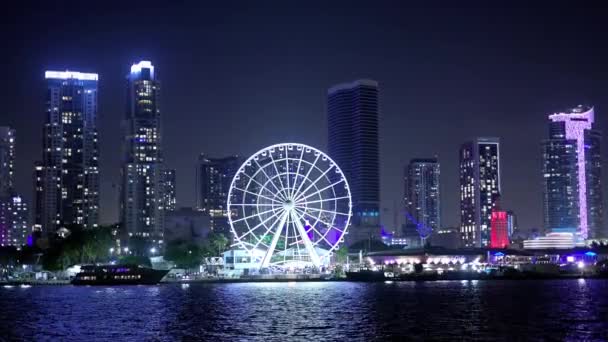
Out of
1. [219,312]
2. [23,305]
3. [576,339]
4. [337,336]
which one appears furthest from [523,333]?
[23,305]

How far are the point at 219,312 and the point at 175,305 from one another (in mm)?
14582

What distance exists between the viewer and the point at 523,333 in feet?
260

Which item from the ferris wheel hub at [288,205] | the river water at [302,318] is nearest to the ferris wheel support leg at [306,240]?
the ferris wheel hub at [288,205]

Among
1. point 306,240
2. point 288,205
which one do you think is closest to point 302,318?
point 288,205

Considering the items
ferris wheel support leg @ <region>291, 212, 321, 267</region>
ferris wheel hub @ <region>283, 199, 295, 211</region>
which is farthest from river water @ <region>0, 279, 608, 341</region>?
ferris wheel support leg @ <region>291, 212, 321, 267</region>

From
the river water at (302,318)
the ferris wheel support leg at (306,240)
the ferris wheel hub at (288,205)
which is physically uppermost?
the ferris wheel hub at (288,205)

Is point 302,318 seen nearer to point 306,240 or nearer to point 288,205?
point 288,205

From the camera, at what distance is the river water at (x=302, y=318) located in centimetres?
7856

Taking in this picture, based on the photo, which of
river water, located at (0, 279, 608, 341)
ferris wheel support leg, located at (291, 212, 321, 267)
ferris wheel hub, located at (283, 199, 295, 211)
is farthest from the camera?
ferris wheel support leg, located at (291, 212, 321, 267)

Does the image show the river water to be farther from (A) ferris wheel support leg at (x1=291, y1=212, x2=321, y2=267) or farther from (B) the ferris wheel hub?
(A) ferris wheel support leg at (x1=291, y1=212, x2=321, y2=267)

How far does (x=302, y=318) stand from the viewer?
94.9 m

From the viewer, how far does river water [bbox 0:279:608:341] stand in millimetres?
78562

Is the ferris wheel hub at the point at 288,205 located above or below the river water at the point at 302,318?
above

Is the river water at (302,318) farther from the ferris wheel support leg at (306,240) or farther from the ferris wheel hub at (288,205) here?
the ferris wheel support leg at (306,240)
